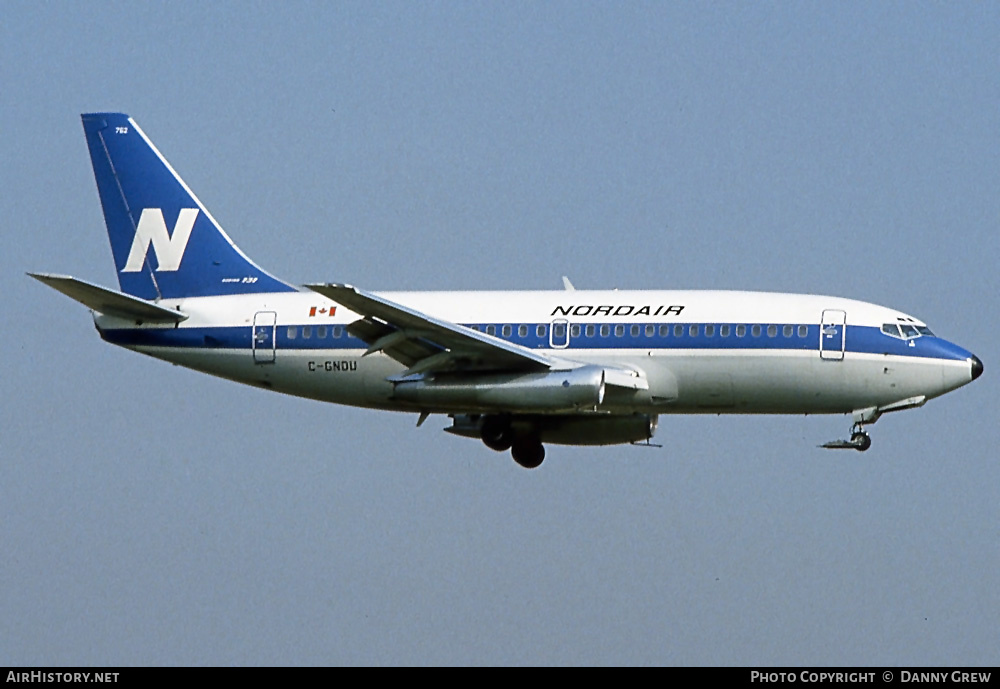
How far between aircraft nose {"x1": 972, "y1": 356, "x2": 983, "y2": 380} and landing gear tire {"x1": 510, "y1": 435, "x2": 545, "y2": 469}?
13.7 metres

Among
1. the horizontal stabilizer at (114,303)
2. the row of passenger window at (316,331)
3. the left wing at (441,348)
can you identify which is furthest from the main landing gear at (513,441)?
the horizontal stabilizer at (114,303)

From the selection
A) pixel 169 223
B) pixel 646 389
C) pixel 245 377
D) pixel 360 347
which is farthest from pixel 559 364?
pixel 169 223

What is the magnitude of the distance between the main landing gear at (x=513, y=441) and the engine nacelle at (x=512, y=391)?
342 cm

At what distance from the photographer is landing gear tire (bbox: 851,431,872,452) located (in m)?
55.9

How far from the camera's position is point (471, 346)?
180 feet

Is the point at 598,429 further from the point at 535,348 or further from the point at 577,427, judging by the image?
the point at 535,348

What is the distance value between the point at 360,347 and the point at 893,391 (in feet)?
52.0

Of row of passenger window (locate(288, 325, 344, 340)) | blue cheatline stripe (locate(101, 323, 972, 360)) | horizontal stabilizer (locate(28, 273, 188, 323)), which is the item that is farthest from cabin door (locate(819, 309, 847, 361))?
horizontal stabilizer (locate(28, 273, 188, 323))

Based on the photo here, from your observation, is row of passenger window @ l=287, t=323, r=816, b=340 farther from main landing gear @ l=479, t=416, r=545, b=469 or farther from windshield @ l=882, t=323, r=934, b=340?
main landing gear @ l=479, t=416, r=545, b=469

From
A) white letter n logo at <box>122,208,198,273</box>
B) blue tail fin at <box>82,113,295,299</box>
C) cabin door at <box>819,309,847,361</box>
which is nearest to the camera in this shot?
cabin door at <box>819,309,847,361</box>

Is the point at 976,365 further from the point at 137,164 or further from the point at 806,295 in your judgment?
the point at 137,164

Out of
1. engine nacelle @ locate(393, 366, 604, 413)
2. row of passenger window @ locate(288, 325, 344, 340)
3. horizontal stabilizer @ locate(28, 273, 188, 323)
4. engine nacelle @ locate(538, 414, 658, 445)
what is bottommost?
engine nacelle @ locate(538, 414, 658, 445)
